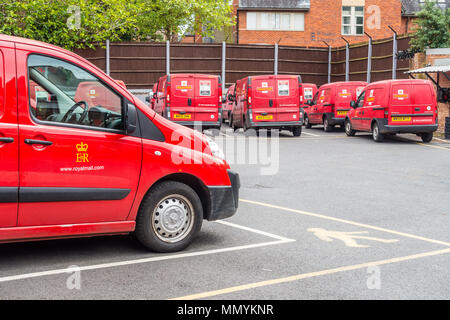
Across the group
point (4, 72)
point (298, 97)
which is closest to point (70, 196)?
point (4, 72)

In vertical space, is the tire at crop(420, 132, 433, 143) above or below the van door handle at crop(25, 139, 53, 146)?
below

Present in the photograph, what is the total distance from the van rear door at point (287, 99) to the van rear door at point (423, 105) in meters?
4.07

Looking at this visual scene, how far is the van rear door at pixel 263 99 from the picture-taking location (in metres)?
20.1

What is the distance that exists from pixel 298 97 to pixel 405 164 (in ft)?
25.0

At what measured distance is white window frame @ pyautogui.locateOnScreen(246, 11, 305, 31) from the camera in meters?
43.0

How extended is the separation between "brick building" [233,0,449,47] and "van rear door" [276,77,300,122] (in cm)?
2362

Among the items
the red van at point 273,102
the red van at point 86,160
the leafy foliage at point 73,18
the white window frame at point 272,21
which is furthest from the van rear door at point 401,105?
the white window frame at point 272,21

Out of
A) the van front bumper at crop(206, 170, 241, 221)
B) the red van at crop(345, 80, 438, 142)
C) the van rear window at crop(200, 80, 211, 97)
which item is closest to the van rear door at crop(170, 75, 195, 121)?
the van rear window at crop(200, 80, 211, 97)

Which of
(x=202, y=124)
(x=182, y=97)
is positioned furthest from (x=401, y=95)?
(x=182, y=97)

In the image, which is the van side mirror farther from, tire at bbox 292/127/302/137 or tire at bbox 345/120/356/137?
tire at bbox 345/120/356/137

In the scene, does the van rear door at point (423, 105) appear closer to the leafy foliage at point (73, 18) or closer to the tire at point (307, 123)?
the tire at point (307, 123)

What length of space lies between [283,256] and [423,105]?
1336cm

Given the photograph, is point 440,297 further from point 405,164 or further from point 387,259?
point 405,164

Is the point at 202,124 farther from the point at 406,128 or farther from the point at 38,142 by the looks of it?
the point at 38,142
